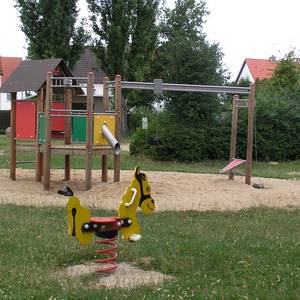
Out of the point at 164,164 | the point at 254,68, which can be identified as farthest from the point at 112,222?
the point at 254,68

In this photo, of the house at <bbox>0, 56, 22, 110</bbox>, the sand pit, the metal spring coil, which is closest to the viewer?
the metal spring coil

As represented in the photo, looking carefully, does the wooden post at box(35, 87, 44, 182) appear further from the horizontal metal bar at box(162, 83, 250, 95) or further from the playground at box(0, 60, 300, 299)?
the horizontal metal bar at box(162, 83, 250, 95)

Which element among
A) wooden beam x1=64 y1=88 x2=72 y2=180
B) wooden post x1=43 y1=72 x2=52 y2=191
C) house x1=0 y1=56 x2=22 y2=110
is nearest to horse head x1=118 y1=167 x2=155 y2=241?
wooden post x1=43 y1=72 x2=52 y2=191

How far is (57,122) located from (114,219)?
843cm

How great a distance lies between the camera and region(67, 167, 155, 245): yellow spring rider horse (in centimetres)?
526

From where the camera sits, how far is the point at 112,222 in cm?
545

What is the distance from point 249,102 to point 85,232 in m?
8.76

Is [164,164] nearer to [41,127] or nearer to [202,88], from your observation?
[202,88]

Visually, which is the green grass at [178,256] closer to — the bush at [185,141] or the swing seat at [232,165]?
the swing seat at [232,165]

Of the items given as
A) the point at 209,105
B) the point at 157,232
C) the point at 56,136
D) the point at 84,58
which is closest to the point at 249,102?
the point at 56,136

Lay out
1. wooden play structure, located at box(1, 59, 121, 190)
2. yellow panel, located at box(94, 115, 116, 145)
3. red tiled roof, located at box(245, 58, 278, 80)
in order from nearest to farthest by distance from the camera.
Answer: wooden play structure, located at box(1, 59, 121, 190), yellow panel, located at box(94, 115, 116, 145), red tiled roof, located at box(245, 58, 278, 80)

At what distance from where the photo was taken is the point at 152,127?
22.3 metres

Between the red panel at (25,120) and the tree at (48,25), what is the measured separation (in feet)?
63.9

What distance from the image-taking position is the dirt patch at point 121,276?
5.13 metres
